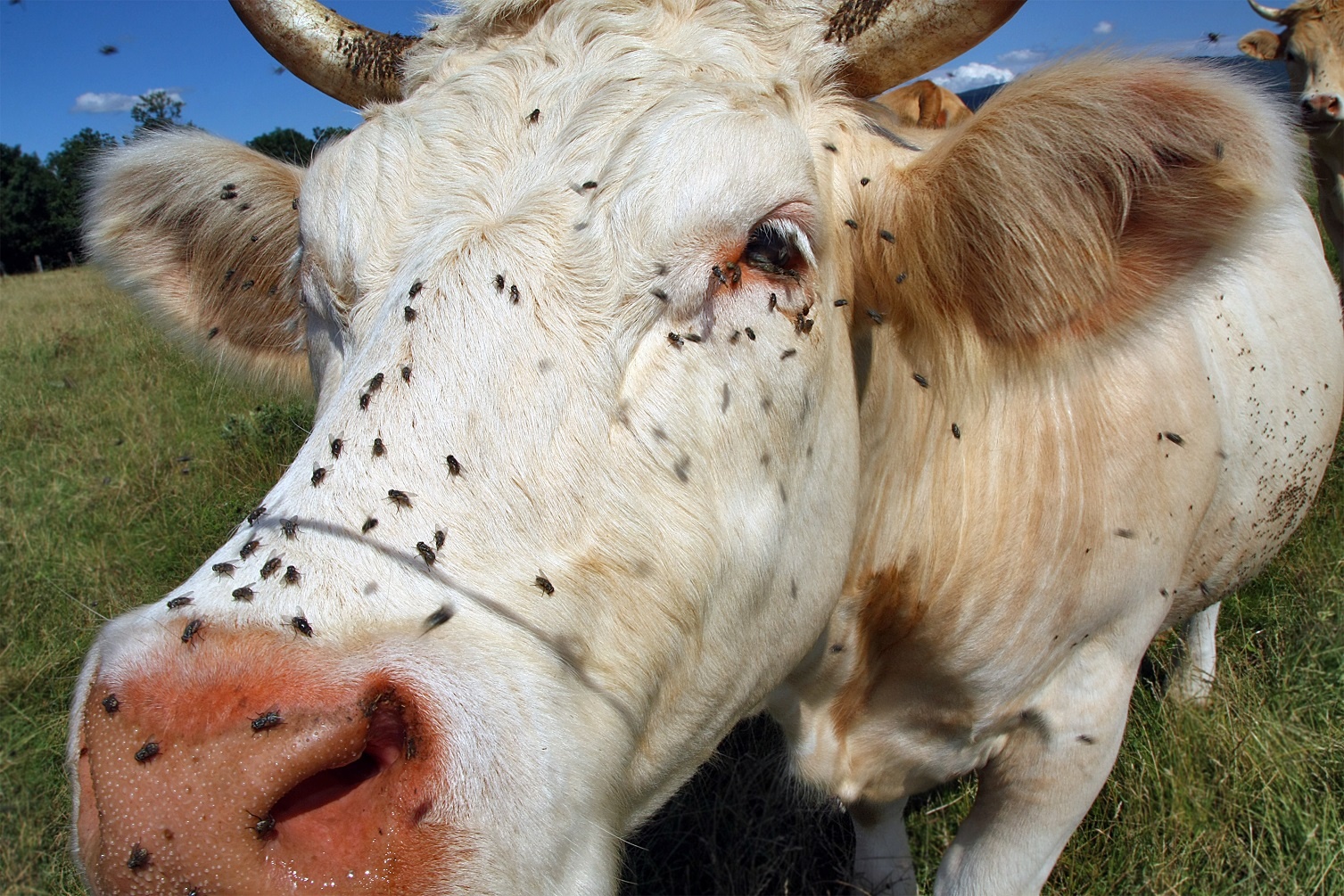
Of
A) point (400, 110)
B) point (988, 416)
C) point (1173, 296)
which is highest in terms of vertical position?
point (400, 110)

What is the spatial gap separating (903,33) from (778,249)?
645mm

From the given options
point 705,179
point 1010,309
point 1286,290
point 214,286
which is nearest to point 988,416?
point 1010,309

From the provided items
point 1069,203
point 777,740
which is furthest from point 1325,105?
point 1069,203

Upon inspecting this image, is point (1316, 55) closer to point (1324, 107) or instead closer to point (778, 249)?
point (1324, 107)

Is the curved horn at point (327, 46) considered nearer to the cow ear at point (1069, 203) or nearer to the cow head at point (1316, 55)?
the cow ear at point (1069, 203)

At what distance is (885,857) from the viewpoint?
3.23 m

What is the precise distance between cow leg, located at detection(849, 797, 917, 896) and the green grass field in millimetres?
264

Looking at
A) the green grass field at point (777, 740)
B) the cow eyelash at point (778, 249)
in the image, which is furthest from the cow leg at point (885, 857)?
the cow eyelash at point (778, 249)

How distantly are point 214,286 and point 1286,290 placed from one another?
4163 mm

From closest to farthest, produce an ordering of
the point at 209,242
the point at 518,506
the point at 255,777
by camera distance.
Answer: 1. the point at 255,777
2. the point at 518,506
3. the point at 209,242

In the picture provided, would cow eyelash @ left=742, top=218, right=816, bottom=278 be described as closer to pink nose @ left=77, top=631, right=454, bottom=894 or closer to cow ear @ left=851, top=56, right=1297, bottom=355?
cow ear @ left=851, top=56, right=1297, bottom=355

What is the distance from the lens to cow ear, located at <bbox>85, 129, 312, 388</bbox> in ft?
8.79

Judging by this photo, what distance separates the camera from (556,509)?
138 centimetres

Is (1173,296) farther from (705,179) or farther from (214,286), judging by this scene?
(214,286)
